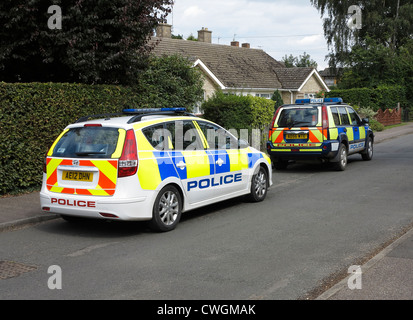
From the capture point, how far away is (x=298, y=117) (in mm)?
13234

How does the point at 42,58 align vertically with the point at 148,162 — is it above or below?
above

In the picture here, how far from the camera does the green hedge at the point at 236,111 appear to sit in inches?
680

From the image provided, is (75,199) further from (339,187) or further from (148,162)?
(339,187)

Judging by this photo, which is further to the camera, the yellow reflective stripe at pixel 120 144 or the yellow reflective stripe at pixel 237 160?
the yellow reflective stripe at pixel 237 160

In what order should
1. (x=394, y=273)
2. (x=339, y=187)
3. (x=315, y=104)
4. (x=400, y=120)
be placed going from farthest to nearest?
(x=400, y=120) → (x=315, y=104) → (x=339, y=187) → (x=394, y=273)

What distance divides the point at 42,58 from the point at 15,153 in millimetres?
3108

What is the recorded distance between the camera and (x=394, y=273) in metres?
5.16

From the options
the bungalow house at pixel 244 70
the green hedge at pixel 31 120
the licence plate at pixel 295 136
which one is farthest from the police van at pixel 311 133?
the bungalow house at pixel 244 70

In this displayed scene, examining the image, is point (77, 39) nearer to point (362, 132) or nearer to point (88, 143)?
point (88, 143)

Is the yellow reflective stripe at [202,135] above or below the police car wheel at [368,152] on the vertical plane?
above

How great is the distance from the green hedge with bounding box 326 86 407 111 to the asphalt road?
92.1 ft

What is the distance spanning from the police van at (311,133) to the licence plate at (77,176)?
24.3 ft
